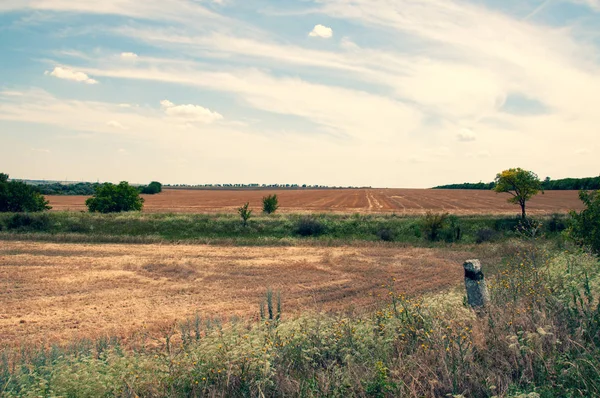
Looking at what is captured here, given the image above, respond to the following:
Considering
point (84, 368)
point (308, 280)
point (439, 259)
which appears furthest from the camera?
point (439, 259)

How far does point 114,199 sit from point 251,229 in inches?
967

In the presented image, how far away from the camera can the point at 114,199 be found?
54750mm

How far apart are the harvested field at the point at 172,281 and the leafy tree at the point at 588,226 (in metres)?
8.11

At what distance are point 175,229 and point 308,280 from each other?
23953 mm

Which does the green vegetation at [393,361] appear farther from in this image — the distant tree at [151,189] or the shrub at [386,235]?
the distant tree at [151,189]

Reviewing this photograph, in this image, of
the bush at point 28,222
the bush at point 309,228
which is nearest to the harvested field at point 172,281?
the bush at point 28,222

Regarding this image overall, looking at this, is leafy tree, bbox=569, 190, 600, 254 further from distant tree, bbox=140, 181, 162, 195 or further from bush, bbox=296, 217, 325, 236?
distant tree, bbox=140, 181, 162, 195

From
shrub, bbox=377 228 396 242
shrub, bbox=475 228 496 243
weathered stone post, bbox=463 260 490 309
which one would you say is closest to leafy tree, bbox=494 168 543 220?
shrub, bbox=475 228 496 243

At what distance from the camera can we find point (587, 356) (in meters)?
4.32

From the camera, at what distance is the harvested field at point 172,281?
1648cm

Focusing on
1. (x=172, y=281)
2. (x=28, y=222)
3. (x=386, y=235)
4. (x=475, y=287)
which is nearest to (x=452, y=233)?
(x=386, y=235)

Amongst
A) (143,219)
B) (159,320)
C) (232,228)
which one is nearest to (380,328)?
(159,320)

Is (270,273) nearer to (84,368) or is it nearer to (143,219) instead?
(84,368)

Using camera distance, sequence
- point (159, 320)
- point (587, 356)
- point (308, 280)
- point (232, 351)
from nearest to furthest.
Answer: point (587, 356)
point (232, 351)
point (159, 320)
point (308, 280)
